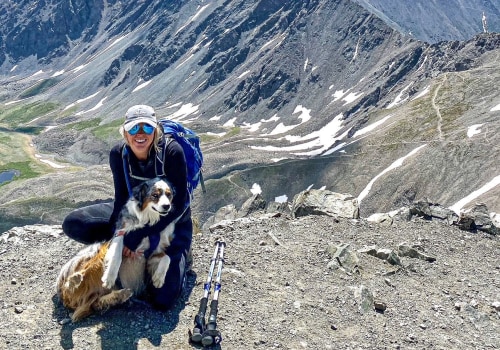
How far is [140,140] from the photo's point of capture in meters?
8.94

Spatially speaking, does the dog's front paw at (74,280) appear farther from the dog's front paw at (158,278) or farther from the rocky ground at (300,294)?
the dog's front paw at (158,278)

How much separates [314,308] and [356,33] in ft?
569

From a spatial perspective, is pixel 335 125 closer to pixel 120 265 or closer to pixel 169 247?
→ pixel 169 247

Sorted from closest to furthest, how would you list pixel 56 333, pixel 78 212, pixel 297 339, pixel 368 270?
1. pixel 56 333
2. pixel 297 339
3. pixel 78 212
4. pixel 368 270

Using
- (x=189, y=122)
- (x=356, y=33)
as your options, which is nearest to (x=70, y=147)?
(x=189, y=122)

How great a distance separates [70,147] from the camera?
559 feet

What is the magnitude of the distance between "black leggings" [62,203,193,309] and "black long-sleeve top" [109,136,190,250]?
0.72m

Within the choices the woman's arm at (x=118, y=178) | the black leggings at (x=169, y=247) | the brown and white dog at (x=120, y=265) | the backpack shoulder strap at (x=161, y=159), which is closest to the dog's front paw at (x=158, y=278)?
the brown and white dog at (x=120, y=265)

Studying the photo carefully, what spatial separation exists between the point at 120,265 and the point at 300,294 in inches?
169

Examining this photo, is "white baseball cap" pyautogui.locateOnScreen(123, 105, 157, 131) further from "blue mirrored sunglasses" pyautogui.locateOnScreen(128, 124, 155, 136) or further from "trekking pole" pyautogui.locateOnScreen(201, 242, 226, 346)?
"trekking pole" pyautogui.locateOnScreen(201, 242, 226, 346)

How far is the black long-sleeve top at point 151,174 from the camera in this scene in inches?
360

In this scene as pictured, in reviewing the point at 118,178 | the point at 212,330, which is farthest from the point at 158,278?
the point at 118,178

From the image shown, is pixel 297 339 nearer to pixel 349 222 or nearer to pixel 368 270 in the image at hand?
pixel 368 270

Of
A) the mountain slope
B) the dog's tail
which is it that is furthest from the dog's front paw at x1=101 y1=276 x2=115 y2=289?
the mountain slope
